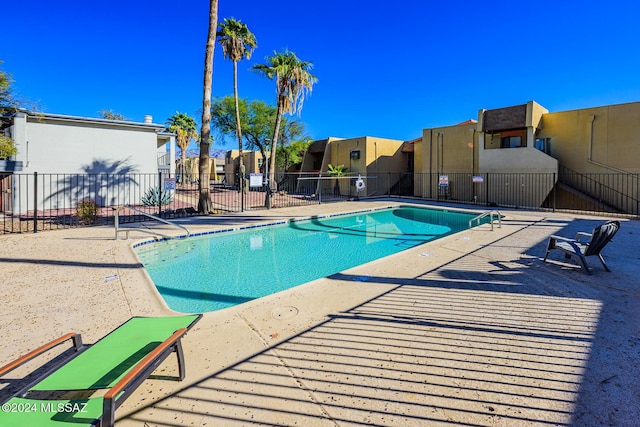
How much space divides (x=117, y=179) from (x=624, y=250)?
61.2ft

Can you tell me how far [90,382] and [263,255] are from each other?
244 inches

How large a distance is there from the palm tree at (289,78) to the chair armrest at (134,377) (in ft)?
46.6

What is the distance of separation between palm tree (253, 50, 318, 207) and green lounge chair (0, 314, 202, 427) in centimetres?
1408

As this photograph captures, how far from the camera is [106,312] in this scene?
379 cm

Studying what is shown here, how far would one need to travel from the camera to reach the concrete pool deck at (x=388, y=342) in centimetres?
216

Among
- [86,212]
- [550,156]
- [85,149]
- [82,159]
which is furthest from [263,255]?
[550,156]

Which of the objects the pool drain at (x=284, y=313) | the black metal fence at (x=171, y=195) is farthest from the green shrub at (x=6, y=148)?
the pool drain at (x=284, y=313)

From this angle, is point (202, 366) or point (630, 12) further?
point (630, 12)

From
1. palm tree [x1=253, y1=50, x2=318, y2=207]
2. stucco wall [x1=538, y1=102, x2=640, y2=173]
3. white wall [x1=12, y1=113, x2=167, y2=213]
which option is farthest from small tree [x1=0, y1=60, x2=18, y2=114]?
stucco wall [x1=538, y1=102, x2=640, y2=173]

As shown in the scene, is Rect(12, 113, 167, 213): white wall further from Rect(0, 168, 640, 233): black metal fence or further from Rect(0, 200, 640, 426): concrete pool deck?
Rect(0, 200, 640, 426): concrete pool deck

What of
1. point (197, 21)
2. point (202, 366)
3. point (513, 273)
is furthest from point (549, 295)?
point (197, 21)

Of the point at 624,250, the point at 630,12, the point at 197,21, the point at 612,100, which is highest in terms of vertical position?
the point at 197,21

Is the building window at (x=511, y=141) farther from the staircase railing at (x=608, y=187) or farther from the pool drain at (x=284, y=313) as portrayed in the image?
the pool drain at (x=284, y=313)

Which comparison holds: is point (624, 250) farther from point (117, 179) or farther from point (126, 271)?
point (117, 179)
